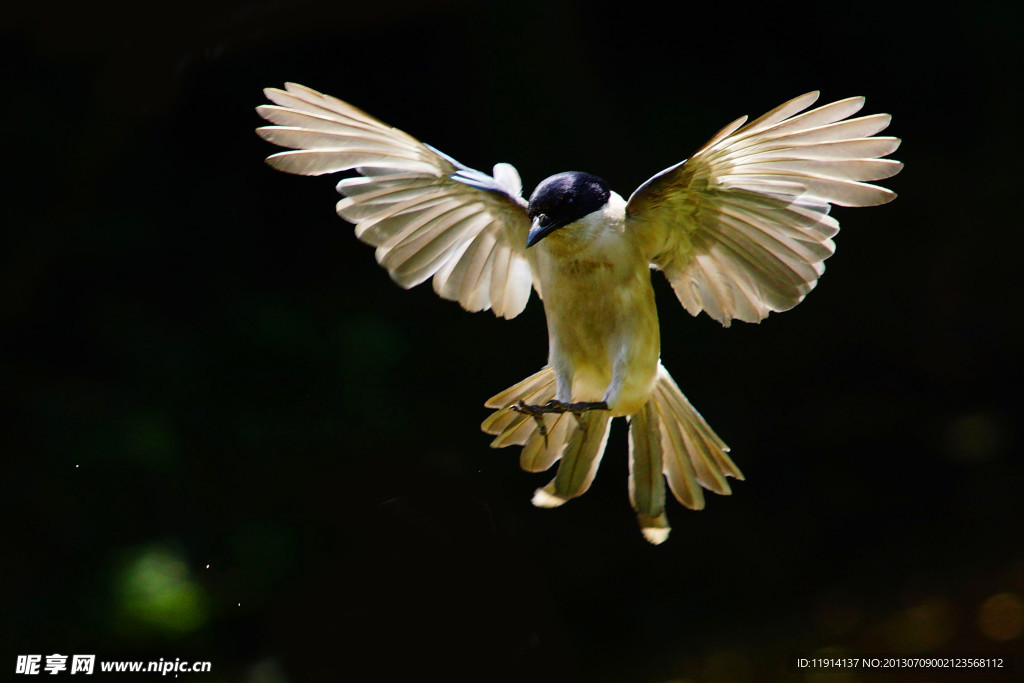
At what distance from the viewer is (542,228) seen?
2010 mm

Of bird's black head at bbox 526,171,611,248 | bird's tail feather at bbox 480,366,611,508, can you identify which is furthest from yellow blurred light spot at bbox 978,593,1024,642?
bird's black head at bbox 526,171,611,248

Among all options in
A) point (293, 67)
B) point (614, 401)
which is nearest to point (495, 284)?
point (614, 401)

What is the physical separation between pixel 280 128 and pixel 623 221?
2.38ft

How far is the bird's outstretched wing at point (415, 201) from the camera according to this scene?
2127 mm

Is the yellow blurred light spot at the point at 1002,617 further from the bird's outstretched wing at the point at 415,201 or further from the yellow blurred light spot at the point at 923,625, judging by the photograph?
the bird's outstretched wing at the point at 415,201

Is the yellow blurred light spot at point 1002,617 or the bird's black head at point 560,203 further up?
the bird's black head at point 560,203

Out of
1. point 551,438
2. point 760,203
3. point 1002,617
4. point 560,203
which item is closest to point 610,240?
point 560,203

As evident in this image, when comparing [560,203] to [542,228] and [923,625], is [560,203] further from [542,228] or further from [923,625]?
[923,625]

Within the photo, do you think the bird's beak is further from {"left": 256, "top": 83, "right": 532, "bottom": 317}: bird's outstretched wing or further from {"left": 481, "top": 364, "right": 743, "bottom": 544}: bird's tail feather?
{"left": 481, "top": 364, "right": 743, "bottom": 544}: bird's tail feather

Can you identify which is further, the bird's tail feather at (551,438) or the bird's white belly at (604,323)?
the bird's tail feather at (551,438)

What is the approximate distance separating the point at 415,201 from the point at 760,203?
2.53ft

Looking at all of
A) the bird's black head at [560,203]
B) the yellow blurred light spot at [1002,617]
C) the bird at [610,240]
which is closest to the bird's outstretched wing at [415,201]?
the bird at [610,240]

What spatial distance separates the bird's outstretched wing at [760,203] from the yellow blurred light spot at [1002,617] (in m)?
2.21

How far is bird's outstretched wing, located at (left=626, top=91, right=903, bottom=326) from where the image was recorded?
1918 millimetres
